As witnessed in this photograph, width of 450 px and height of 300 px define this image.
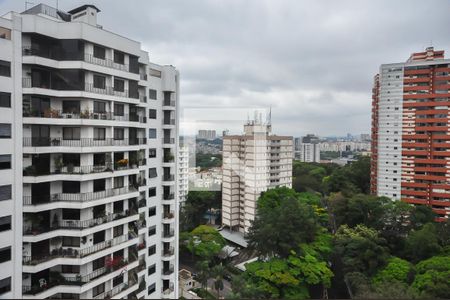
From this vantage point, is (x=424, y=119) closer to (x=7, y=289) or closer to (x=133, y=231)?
(x=133, y=231)

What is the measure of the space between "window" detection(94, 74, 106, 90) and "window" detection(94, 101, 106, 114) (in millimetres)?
350

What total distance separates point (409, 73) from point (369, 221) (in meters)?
9.18

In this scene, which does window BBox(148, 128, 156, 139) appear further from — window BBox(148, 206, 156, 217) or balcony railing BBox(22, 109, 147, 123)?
window BBox(148, 206, 156, 217)

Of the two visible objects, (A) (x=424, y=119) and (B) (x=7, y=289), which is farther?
(A) (x=424, y=119)

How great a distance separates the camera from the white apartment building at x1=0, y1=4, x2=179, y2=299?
5.56 meters

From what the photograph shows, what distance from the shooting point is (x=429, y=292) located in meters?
8.10

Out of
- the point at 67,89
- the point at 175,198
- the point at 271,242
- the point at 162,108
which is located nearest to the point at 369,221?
the point at 271,242

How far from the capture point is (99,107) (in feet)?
21.6

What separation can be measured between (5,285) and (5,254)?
0.58 metres

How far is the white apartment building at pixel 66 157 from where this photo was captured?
5559 millimetres

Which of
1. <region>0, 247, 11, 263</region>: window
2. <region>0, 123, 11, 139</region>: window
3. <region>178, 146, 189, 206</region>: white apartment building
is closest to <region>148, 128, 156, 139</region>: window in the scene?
<region>0, 123, 11, 139</region>: window

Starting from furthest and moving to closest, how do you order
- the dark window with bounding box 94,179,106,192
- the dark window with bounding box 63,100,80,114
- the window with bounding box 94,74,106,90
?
the dark window with bounding box 94,179,106,192 → the window with bounding box 94,74,106,90 → the dark window with bounding box 63,100,80,114

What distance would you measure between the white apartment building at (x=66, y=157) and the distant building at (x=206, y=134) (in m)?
7.40

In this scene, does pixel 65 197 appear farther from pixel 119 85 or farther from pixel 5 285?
pixel 119 85
